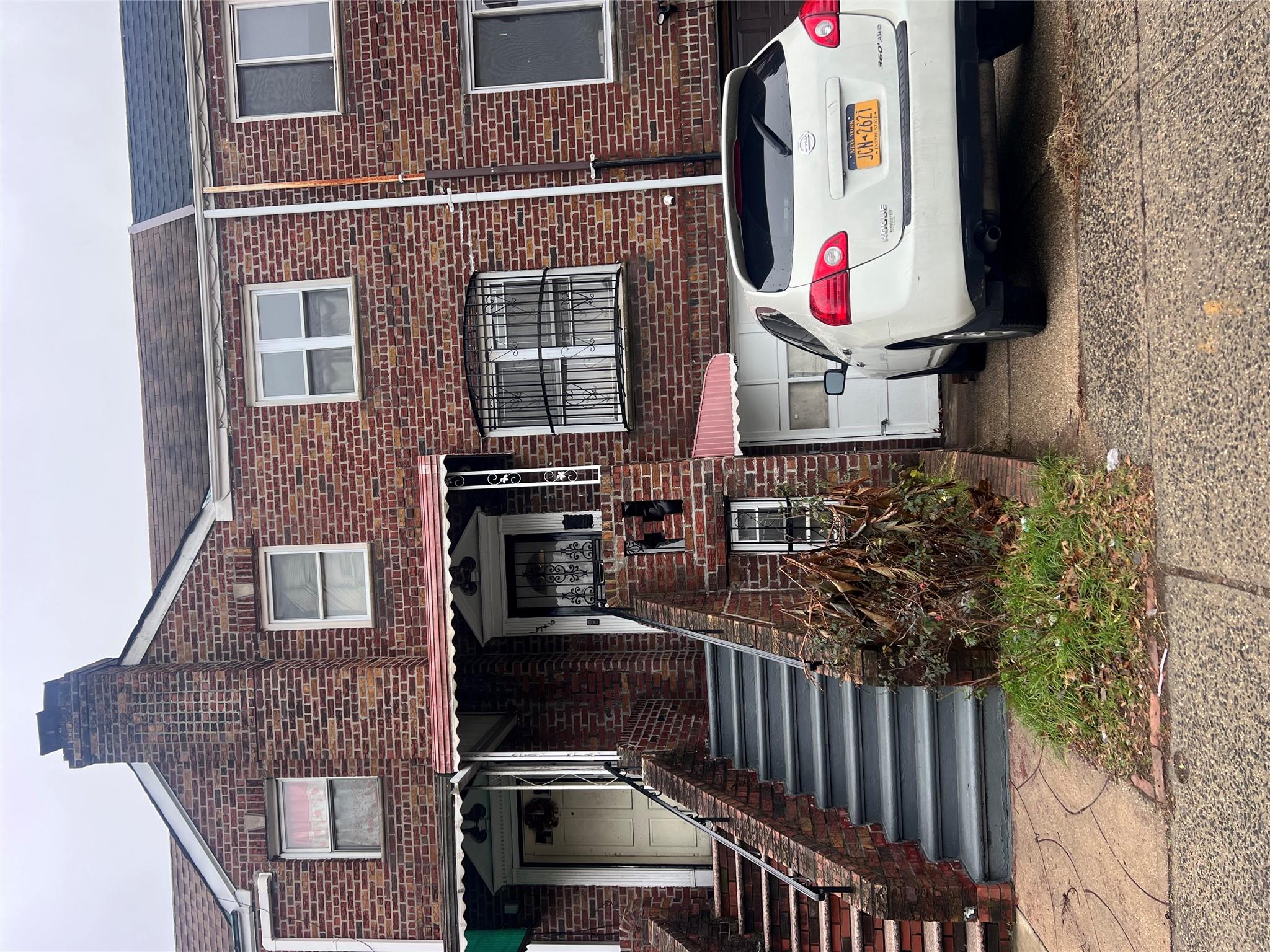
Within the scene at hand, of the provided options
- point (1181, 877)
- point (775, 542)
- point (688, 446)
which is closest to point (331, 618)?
point (688, 446)

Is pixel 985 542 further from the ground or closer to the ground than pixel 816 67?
closer to the ground

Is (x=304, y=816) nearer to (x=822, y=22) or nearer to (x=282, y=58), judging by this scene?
(x=282, y=58)

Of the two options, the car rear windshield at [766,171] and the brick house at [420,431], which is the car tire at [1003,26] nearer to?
the car rear windshield at [766,171]

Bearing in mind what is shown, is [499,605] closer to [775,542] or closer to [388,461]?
[388,461]

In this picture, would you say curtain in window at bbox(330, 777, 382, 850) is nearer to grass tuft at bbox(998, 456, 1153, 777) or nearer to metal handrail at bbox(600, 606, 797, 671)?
metal handrail at bbox(600, 606, 797, 671)

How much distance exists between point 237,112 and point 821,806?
929 cm

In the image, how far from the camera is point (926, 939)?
5.41 metres

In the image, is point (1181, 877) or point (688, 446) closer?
point (1181, 877)

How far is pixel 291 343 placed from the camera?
8.96 meters

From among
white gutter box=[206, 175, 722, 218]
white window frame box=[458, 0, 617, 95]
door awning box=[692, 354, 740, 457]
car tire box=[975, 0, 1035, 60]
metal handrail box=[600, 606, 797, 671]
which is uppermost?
white window frame box=[458, 0, 617, 95]

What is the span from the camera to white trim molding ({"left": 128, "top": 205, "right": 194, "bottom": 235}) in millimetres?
8984

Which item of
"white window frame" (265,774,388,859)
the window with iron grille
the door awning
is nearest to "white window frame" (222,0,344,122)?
the window with iron grille

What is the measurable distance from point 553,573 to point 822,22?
6207mm

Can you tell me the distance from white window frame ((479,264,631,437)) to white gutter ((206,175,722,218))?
0.79 metres
